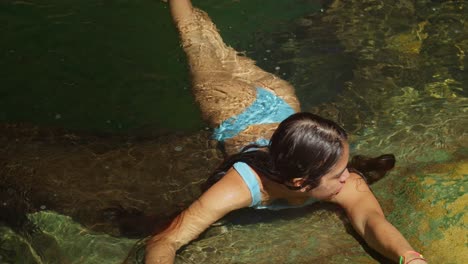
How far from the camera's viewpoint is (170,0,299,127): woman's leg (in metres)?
4.71

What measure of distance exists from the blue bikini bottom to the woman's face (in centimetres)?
119

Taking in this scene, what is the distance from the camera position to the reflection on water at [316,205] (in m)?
3.45

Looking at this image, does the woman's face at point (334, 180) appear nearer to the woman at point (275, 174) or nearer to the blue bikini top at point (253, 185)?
the woman at point (275, 174)

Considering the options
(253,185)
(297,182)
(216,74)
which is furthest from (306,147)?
(216,74)

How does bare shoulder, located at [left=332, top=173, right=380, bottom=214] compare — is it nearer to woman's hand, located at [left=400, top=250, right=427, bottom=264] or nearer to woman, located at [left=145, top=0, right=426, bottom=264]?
woman, located at [left=145, top=0, right=426, bottom=264]

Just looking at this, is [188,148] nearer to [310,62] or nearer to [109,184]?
[109,184]

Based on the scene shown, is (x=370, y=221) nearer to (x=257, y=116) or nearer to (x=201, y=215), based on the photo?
(x=201, y=215)

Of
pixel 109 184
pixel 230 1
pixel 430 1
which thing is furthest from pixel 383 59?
pixel 109 184

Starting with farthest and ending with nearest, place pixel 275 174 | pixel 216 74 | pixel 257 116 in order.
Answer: pixel 216 74 → pixel 257 116 → pixel 275 174

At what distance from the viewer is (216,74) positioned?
16.4 feet

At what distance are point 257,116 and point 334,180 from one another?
143 centimetres

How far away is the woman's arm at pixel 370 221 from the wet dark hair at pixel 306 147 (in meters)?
0.42

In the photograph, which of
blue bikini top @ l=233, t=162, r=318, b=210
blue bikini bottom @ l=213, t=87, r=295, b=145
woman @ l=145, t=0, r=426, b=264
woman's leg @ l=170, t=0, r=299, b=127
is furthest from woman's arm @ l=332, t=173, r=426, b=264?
woman's leg @ l=170, t=0, r=299, b=127

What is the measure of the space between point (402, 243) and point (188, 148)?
2051mm
